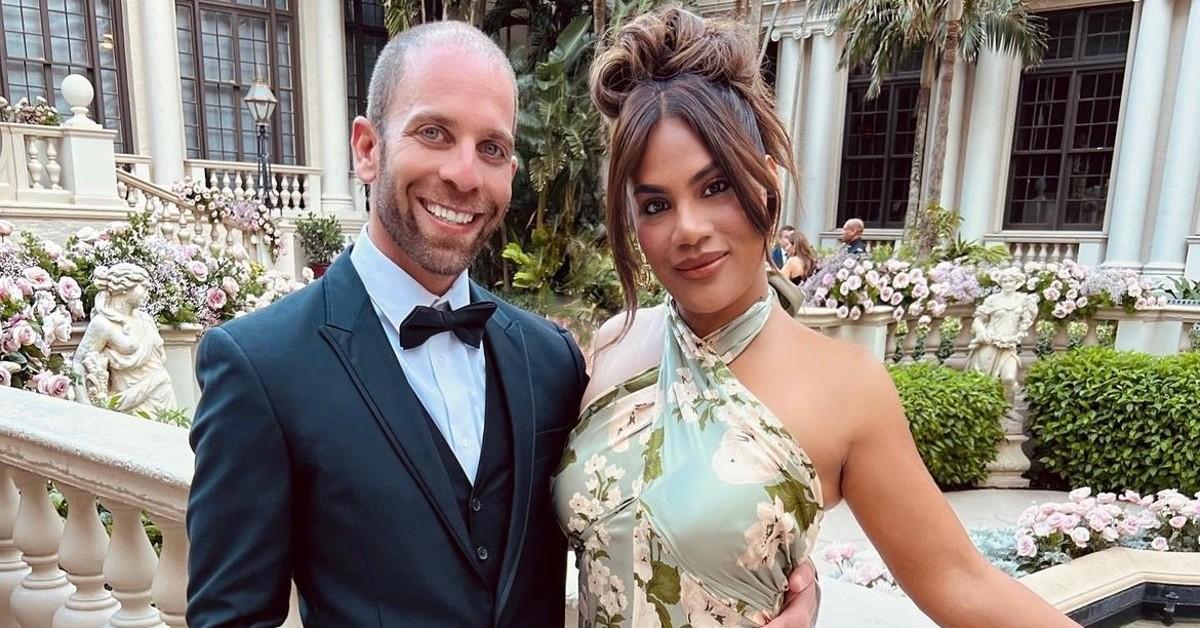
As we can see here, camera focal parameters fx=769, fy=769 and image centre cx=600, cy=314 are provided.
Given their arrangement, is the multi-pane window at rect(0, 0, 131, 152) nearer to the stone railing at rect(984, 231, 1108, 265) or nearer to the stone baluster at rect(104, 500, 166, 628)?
the stone baluster at rect(104, 500, 166, 628)

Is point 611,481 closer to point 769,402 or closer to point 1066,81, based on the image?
point 769,402

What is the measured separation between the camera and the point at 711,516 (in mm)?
1164

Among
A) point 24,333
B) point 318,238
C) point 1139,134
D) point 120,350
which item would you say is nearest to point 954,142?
point 1139,134

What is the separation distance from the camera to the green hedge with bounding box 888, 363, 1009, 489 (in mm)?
5391

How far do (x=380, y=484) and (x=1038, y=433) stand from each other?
20.0 feet

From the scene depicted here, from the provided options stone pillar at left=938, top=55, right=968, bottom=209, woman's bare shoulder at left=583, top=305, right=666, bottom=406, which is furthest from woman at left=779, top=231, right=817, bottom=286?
stone pillar at left=938, top=55, right=968, bottom=209

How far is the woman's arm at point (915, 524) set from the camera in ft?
3.81

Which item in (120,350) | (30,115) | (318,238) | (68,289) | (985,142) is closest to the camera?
(120,350)

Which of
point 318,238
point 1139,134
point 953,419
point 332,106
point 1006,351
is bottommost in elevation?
point 953,419

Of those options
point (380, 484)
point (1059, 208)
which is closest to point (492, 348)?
point (380, 484)

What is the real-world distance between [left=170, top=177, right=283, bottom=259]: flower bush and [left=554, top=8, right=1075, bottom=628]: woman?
33.6 feet

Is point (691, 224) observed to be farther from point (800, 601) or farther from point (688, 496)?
Answer: point (800, 601)

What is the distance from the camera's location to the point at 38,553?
75.7 inches

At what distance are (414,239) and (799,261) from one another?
20.6 feet
